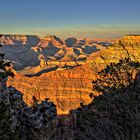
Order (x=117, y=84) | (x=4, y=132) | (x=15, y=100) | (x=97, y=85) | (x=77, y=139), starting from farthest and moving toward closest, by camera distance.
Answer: (x=97, y=85) < (x=117, y=84) < (x=15, y=100) < (x=77, y=139) < (x=4, y=132)

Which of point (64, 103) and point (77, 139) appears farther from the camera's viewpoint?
point (64, 103)

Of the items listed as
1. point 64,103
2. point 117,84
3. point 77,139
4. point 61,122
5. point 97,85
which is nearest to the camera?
point 77,139

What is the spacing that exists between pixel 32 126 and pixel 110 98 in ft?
23.2

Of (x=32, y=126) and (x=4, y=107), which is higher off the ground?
(x=4, y=107)

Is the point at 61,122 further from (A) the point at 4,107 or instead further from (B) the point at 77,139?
(A) the point at 4,107

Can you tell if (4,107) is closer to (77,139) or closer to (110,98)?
(77,139)

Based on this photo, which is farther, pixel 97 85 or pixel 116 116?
pixel 97 85

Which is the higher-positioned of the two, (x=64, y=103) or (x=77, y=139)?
(x=77, y=139)

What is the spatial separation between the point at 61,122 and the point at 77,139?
5721mm

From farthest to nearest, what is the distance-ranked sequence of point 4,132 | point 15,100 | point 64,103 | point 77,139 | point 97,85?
point 64,103
point 97,85
point 15,100
point 77,139
point 4,132

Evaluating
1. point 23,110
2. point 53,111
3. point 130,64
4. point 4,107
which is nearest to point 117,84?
point 130,64

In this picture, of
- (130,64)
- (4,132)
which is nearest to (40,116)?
(130,64)

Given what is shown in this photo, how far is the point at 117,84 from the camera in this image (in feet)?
122

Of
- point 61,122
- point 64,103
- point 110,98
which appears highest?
point 110,98
